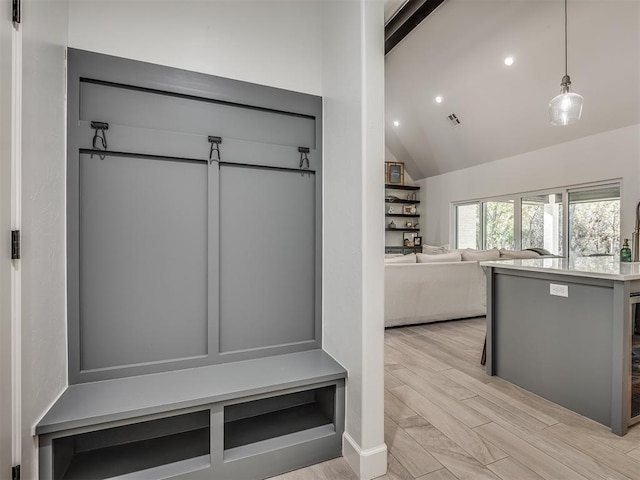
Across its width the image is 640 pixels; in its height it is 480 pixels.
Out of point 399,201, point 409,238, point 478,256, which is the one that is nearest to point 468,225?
point 409,238

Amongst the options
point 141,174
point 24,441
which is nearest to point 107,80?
point 141,174

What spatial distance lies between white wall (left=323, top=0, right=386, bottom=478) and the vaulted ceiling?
2517 mm

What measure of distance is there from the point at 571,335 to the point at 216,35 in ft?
9.65

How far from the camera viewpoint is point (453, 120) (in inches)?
247

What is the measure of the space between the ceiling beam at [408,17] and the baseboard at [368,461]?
12.9 feet

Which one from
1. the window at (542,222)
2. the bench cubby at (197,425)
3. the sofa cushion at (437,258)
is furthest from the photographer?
the window at (542,222)

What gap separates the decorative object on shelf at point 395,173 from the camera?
26.6ft

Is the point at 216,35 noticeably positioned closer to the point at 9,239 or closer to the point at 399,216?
the point at 9,239

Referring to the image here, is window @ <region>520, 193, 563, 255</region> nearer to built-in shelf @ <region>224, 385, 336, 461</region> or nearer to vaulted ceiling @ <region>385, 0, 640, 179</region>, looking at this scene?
vaulted ceiling @ <region>385, 0, 640, 179</region>

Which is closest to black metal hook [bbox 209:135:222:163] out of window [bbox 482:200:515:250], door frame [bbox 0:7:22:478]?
door frame [bbox 0:7:22:478]

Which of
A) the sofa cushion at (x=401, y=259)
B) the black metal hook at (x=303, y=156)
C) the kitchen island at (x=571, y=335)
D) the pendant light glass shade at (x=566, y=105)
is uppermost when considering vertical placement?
the pendant light glass shade at (x=566, y=105)

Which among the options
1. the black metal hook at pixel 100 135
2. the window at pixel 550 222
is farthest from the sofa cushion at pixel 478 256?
the black metal hook at pixel 100 135

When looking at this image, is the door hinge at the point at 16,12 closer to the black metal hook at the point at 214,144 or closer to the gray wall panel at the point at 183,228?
the gray wall panel at the point at 183,228

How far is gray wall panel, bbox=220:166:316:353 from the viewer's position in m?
1.90
